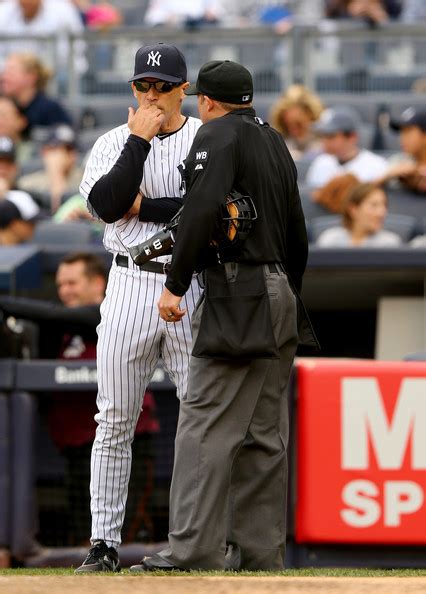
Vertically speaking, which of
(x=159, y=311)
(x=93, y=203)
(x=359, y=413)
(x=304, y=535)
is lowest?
(x=304, y=535)

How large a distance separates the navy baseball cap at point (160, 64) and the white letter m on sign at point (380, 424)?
2.05 m

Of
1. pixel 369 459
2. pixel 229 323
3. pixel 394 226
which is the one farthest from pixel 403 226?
pixel 229 323

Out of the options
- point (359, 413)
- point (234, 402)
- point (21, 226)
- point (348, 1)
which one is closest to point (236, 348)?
point (234, 402)

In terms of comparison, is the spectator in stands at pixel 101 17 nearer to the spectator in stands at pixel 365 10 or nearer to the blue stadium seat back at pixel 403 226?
the spectator in stands at pixel 365 10

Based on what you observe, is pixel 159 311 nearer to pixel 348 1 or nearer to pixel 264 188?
pixel 264 188

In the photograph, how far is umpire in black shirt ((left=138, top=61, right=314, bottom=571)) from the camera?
4457mm

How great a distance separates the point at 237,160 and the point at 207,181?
0.48ft

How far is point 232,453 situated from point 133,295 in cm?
63

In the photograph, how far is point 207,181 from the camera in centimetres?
443

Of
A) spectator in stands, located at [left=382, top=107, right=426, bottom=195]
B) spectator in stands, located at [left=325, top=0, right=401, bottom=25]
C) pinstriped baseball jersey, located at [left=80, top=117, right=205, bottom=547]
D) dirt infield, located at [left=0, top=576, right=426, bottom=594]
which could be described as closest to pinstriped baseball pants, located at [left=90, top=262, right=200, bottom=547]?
pinstriped baseball jersey, located at [left=80, top=117, right=205, bottom=547]

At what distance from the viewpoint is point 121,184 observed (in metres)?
4.59

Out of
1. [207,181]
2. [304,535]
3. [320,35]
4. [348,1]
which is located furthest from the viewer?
[348,1]

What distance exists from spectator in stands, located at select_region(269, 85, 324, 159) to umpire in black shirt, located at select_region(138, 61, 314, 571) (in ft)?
17.3

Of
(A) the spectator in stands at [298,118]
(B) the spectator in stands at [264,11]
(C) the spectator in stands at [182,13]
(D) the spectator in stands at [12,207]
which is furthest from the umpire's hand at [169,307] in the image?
(B) the spectator in stands at [264,11]
